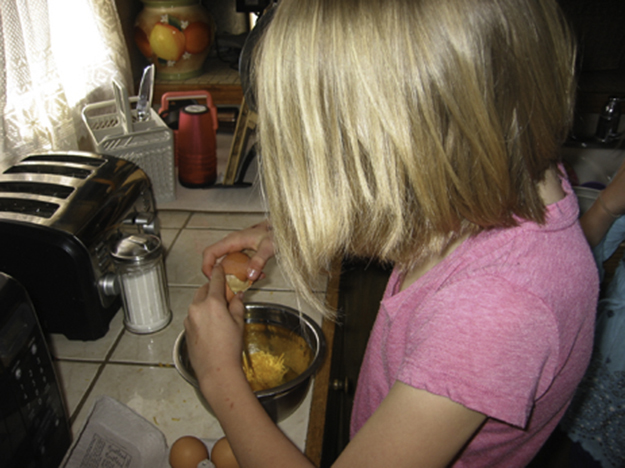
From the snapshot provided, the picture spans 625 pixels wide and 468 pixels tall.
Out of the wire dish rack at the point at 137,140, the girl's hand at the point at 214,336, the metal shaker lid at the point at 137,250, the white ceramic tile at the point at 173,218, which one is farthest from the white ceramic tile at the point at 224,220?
the girl's hand at the point at 214,336

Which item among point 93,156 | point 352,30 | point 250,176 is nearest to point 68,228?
point 93,156

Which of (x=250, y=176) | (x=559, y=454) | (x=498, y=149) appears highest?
(x=498, y=149)

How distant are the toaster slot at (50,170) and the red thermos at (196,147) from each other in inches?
16.0

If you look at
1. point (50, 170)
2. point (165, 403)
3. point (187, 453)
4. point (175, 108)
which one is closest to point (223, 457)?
point (187, 453)

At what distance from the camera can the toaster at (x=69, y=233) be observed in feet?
2.40

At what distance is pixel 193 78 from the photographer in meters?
1.77

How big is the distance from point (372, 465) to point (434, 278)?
202 mm

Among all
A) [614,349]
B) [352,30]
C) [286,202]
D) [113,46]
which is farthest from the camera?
[113,46]

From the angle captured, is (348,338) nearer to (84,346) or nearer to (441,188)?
(84,346)

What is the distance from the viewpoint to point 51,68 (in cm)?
108

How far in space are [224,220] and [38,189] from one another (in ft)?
1.48

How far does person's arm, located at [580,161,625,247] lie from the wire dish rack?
936mm

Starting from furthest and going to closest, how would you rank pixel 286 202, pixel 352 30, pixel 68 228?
pixel 68 228 → pixel 286 202 → pixel 352 30

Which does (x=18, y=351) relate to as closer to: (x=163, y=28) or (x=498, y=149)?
(x=498, y=149)
